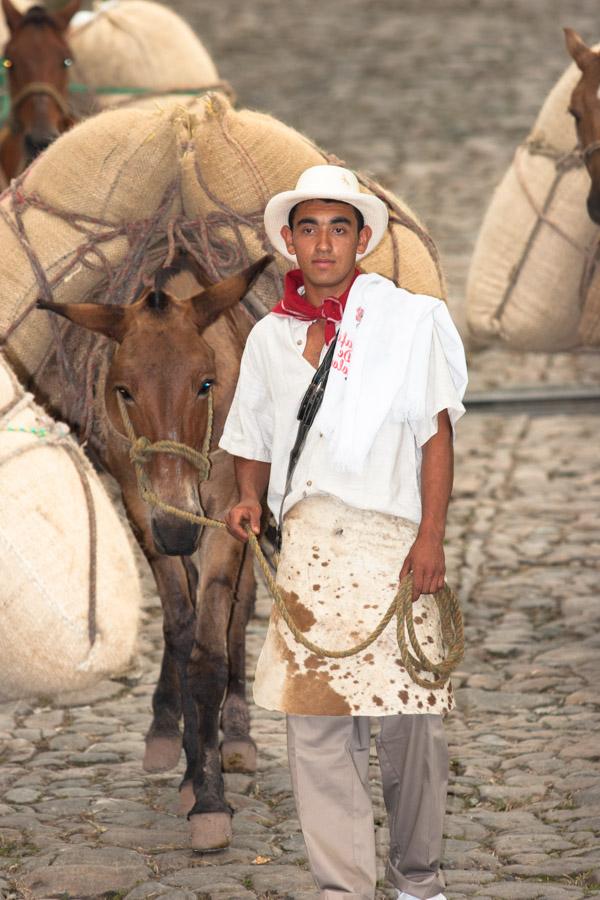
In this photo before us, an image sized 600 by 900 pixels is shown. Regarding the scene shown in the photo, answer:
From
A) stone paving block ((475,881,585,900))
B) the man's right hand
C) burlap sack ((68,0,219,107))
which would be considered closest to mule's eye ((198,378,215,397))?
Answer: the man's right hand

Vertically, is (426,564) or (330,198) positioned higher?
(330,198)

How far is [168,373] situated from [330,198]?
87cm

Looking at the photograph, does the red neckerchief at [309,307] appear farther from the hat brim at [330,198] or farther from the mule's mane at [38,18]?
the mule's mane at [38,18]

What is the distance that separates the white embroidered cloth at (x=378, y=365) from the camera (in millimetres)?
4500

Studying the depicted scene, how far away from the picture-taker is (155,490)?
5094 mm

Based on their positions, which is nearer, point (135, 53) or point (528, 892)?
point (528, 892)

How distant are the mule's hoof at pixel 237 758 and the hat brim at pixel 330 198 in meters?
2.22

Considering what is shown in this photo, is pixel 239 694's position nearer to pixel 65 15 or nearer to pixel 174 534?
pixel 174 534

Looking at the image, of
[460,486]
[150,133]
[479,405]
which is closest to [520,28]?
[479,405]

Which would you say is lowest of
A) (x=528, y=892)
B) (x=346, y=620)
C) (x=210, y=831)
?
(x=528, y=892)

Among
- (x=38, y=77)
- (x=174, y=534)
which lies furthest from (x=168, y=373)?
(x=38, y=77)

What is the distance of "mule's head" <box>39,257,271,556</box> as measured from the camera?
509cm

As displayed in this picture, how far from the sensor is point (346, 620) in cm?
455

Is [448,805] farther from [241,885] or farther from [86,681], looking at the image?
[86,681]
